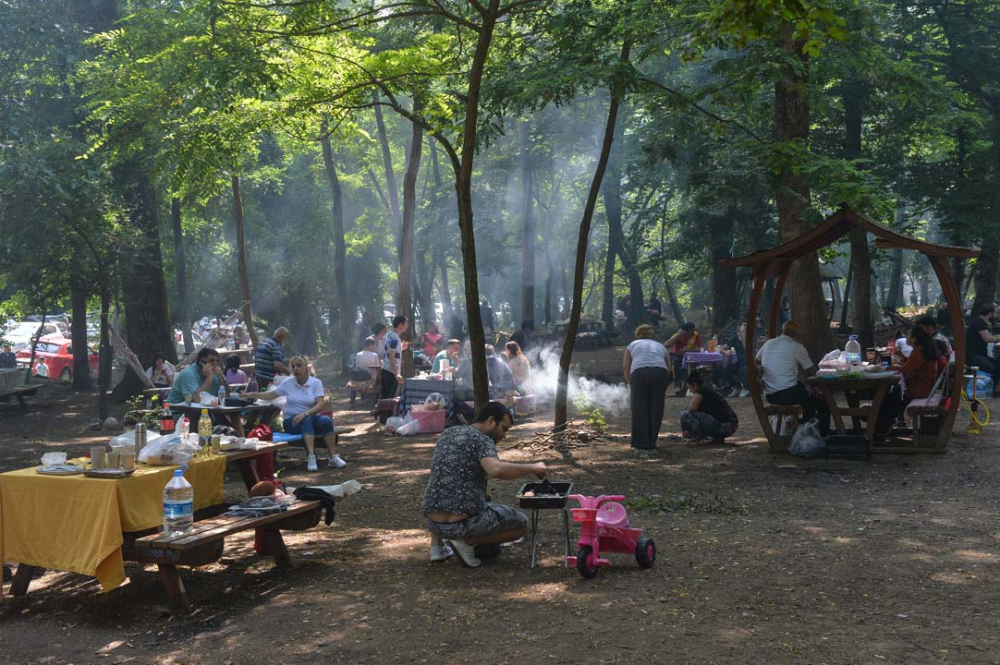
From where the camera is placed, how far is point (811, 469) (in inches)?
425

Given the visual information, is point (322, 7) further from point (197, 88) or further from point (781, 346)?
point (781, 346)

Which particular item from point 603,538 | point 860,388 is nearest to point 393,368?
point 860,388

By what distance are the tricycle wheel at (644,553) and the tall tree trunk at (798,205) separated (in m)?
6.56

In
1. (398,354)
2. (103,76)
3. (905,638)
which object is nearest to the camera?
(905,638)

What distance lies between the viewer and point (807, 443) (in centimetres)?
1138

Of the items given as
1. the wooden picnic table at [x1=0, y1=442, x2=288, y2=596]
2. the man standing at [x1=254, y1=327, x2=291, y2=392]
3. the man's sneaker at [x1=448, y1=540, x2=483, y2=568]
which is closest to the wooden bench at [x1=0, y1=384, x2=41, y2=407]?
the man standing at [x1=254, y1=327, x2=291, y2=392]

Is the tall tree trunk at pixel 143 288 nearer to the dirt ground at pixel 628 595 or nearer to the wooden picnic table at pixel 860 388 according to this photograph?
the dirt ground at pixel 628 595

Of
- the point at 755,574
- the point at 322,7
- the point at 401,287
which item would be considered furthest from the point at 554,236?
the point at 755,574

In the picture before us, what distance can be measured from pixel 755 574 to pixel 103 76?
11.6 metres

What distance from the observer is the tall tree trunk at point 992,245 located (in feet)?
74.3

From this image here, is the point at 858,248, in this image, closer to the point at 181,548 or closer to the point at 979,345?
the point at 979,345

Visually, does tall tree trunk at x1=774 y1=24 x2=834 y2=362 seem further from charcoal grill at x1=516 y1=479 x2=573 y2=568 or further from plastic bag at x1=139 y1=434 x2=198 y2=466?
plastic bag at x1=139 y1=434 x2=198 y2=466

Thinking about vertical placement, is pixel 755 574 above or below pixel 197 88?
below

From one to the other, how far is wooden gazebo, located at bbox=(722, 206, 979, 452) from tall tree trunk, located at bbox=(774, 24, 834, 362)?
0.96 metres
